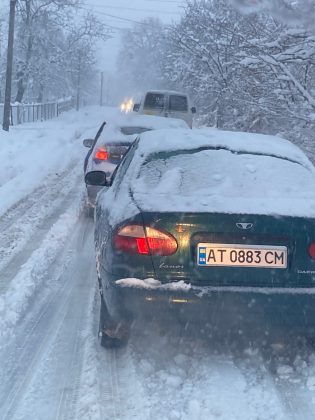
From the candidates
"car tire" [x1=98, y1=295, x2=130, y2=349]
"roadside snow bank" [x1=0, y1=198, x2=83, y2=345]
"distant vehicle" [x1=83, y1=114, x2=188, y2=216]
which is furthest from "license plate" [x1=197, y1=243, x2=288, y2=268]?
"distant vehicle" [x1=83, y1=114, x2=188, y2=216]

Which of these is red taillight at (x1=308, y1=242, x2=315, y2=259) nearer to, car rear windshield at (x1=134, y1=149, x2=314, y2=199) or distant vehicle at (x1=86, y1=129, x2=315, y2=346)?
distant vehicle at (x1=86, y1=129, x2=315, y2=346)

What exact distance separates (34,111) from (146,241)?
40.6 metres

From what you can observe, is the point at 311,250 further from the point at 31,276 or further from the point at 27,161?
the point at 27,161

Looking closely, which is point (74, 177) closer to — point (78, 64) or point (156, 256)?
point (156, 256)

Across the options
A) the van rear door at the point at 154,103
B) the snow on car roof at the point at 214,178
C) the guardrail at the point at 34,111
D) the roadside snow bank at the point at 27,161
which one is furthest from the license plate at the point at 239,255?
the guardrail at the point at 34,111

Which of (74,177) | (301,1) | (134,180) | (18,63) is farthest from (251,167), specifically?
(18,63)

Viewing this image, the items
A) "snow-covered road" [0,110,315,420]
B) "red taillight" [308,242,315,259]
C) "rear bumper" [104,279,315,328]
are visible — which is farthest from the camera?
"red taillight" [308,242,315,259]

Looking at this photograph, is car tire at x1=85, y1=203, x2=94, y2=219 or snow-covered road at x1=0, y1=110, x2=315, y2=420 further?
car tire at x1=85, y1=203, x2=94, y2=219

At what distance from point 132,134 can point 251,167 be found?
16.3 ft

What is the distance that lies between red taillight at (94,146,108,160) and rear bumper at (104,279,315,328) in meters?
5.28

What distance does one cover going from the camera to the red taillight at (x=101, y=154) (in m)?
8.81

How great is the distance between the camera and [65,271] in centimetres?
629

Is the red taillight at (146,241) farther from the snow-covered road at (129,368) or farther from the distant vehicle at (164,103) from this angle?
the distant vehicle at (164,103)

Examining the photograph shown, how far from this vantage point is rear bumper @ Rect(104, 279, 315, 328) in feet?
11.9
